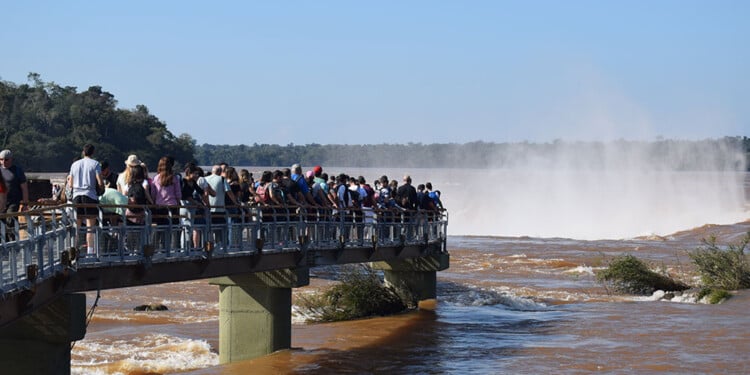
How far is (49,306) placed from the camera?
14781 mm

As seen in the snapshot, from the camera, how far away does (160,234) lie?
16016 mm

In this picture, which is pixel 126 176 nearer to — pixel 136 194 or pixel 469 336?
pixel 136 194

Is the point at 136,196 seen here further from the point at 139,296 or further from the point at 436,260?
the point at 139,296

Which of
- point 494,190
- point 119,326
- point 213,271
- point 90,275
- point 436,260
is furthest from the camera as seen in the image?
point 494,190

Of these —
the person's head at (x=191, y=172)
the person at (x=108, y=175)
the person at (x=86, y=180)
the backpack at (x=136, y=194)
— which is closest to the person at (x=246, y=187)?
the person's head at (x=191, y=172)

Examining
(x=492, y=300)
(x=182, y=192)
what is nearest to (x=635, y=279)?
(x=492, y=300)

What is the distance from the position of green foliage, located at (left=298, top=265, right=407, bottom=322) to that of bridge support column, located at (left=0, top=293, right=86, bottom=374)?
12.6 metres

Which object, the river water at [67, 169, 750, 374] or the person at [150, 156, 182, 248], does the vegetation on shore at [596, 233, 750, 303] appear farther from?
the person at [150, 156, 182, 248]

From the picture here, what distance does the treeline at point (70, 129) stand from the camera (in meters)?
100

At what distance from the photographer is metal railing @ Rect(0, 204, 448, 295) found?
40.8ft

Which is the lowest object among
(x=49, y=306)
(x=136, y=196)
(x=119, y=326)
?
(x=119, y=326)

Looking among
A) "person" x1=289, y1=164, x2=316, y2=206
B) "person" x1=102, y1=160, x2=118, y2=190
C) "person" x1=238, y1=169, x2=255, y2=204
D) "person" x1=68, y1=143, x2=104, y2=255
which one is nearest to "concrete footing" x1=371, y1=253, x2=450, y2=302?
"person" x1=289, y1=164, x2=316, y2=206

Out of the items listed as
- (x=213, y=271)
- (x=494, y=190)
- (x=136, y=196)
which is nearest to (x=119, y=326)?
(x=213, y=271)

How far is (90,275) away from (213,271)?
A: 3465 mm
